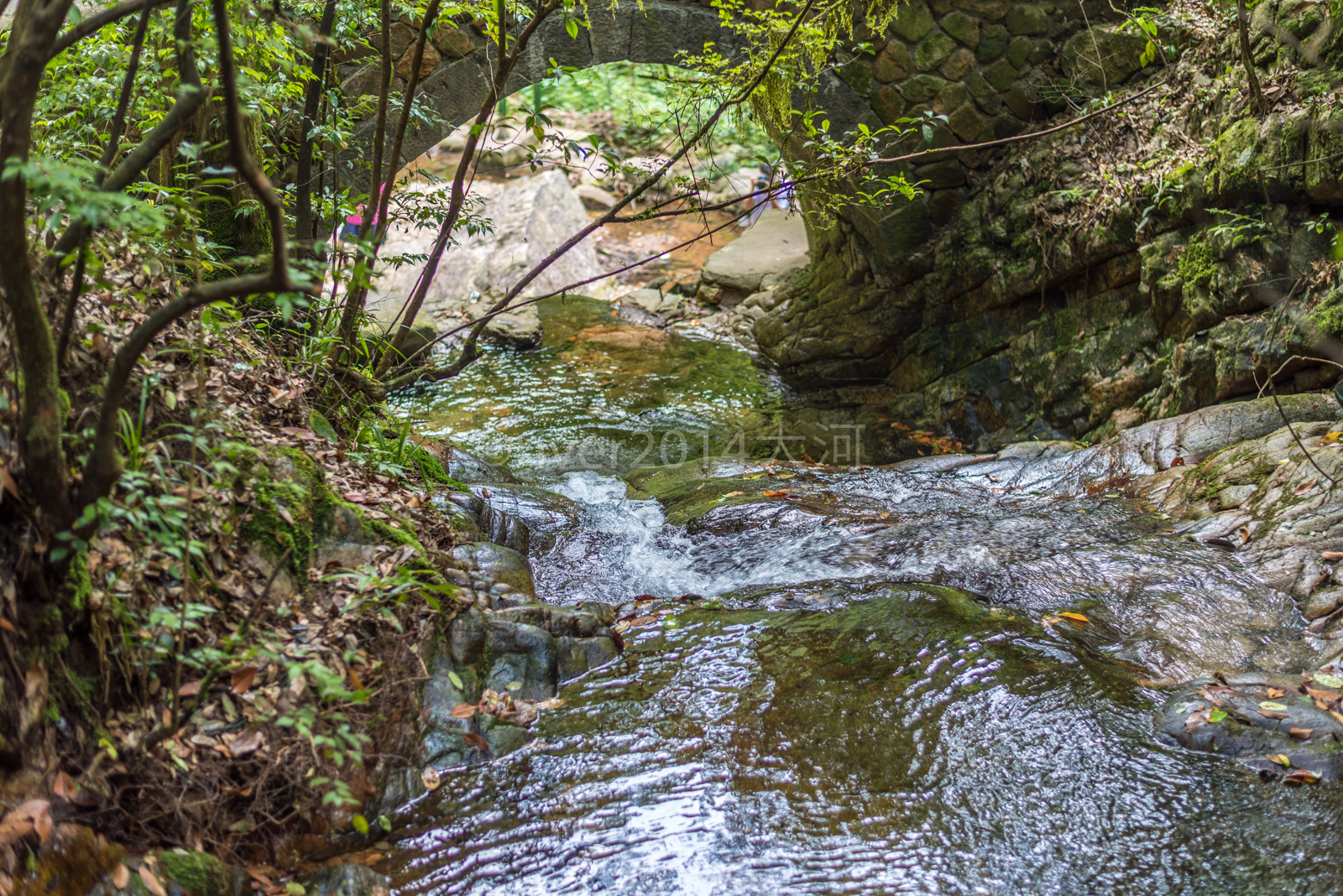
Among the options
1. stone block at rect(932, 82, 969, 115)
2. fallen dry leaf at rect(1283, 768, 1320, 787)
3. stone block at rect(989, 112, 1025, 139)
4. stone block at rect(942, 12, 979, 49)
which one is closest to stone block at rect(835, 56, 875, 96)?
stone block at rect(932, 82, 969, 115)

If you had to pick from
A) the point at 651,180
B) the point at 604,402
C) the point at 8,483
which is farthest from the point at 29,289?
the point at 604,402

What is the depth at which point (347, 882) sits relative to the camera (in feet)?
5.97

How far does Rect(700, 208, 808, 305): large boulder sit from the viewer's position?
9.58m

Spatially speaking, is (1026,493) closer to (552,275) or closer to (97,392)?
(97,392)

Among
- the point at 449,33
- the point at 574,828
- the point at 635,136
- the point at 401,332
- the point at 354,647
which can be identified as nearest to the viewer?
the point at 574,828

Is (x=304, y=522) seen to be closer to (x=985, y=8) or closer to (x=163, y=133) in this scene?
(x=163, y=133)

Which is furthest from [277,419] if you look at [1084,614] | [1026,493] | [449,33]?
[449,33]

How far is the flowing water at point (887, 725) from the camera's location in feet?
6.24

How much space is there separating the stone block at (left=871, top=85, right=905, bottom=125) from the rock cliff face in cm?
1

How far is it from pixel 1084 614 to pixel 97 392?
3.27 metres

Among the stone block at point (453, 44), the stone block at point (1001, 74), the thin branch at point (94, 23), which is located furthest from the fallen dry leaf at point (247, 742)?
the stone block at point (1001, 74)

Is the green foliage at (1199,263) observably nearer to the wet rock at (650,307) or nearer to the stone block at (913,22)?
the stone block at (913,22)

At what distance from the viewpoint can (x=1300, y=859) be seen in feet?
5.98

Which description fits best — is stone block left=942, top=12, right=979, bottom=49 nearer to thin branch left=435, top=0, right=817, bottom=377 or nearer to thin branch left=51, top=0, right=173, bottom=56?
thin branch left=435, top=0, right=817, bottom=377
